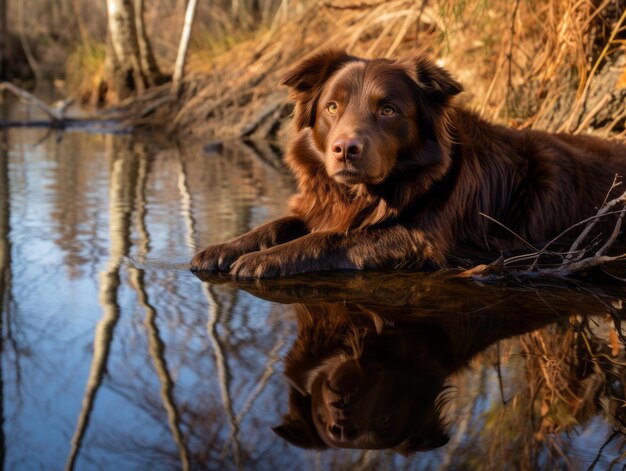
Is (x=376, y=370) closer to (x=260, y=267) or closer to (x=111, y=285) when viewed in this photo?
(x=260, y=267)

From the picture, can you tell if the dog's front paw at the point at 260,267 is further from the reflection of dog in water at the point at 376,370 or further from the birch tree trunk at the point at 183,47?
the birch tree trunk at the point at 183,47

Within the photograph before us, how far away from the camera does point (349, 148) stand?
388 cm

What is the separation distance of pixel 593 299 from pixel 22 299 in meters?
2.50

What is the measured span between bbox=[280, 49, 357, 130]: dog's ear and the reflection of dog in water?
1568 mm

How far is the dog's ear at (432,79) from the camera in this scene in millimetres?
4293

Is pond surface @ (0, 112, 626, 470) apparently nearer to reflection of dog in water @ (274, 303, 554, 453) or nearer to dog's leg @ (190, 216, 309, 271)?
reflection of dog in water @ (274, 303, 554, 453)

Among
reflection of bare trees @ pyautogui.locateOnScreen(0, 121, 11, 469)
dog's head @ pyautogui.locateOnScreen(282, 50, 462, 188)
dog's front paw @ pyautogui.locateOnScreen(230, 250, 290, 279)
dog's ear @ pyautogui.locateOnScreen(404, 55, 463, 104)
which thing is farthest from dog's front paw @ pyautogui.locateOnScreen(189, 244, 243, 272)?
dog's ear @ pyautogui.locateOnScreen(404, 55, 463, 104)

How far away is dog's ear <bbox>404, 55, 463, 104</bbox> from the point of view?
429cm

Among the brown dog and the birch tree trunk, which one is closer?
the brown dog

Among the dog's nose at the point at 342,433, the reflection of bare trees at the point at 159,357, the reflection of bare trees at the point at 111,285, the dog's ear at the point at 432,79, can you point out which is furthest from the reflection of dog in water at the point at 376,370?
the dog's ear at the point at 432,79

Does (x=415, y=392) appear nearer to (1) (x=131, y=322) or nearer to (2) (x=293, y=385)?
(2) (x=293, y=385)

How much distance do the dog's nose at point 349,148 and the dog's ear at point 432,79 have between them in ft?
2.24

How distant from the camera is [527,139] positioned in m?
4.81

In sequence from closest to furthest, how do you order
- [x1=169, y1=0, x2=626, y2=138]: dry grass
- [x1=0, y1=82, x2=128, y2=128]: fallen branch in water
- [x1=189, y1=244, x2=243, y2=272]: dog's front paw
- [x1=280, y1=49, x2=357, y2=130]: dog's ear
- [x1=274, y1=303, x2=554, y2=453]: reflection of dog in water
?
[x1=274, y1=303, x2=554, y2=453]: reflection of dog in water
[x1=189, y1=244, x2=243, y2=272]: dog's front paw
[x1=280, y1=49, x2=357, y2=130]: dog's ear
[x1=169, y1=0, x2=626, y2=138]: dry grass
[x1=0, y1=82, x2=128, y2=128]: fallen branch in water
